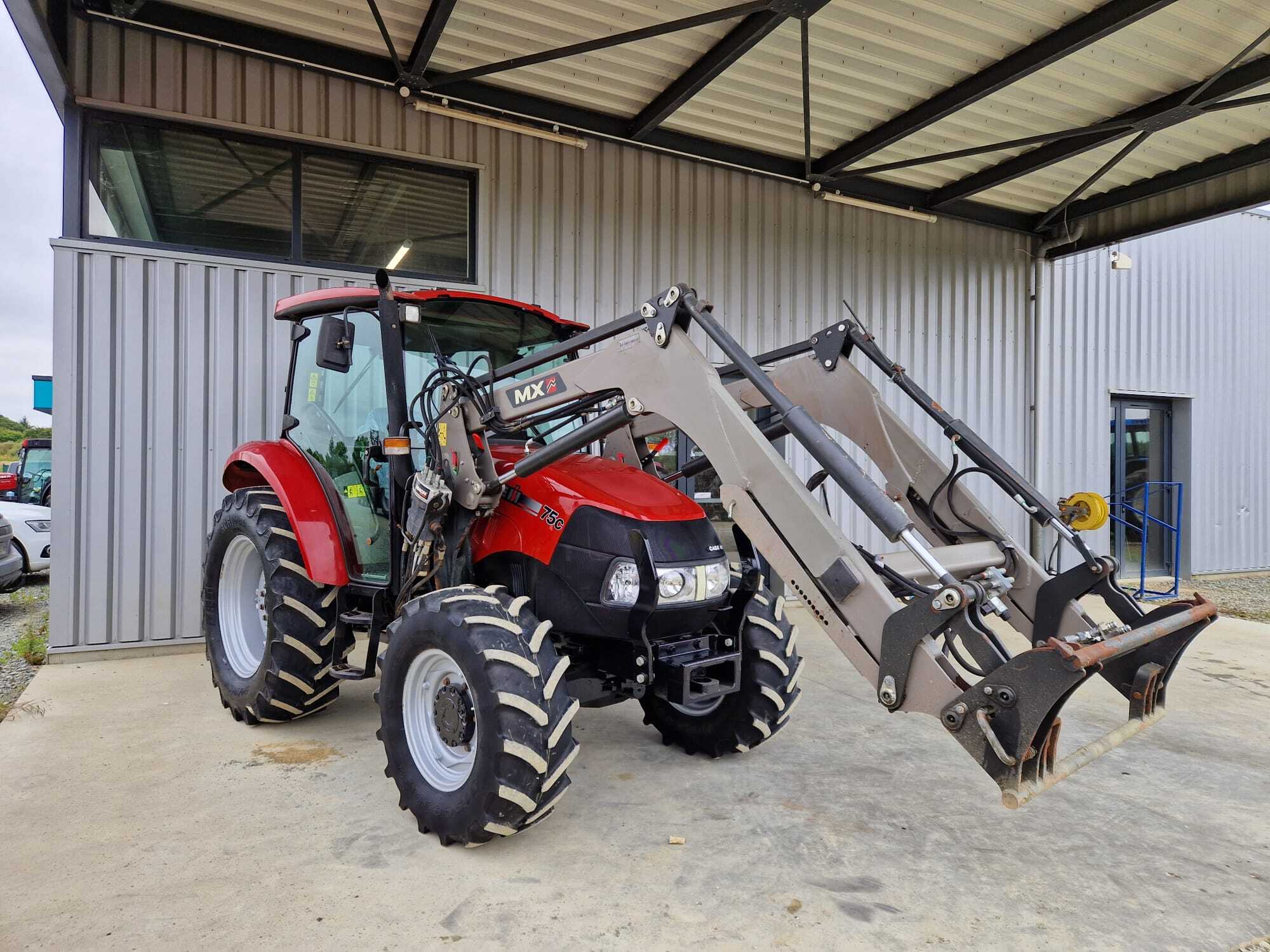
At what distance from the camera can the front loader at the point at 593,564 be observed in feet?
8.16

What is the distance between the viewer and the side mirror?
11.2ft

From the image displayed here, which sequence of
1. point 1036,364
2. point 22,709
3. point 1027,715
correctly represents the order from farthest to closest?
point 1036,364 < point 22,709 < point 1027,715

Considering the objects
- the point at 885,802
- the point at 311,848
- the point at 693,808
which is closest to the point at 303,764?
the point at 311,848

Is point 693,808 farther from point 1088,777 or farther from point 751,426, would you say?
point 1088,777

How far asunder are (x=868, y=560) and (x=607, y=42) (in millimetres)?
4139

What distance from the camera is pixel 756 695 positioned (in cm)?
350

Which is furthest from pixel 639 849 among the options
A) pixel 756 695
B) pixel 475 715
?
pixel 756 695

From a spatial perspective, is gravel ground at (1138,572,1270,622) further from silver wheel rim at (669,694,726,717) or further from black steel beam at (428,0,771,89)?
black steel beam at (428,0,771,89)

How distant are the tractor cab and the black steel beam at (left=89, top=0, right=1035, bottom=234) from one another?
2.73 metres

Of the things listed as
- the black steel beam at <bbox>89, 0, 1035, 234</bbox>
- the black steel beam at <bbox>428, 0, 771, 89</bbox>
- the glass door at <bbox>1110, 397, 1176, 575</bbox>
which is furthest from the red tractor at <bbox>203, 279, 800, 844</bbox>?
the glass door at <bbox>1110, 397, 1176, 575</bbox>

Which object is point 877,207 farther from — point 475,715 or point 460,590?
point 475,715

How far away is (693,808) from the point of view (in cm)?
319

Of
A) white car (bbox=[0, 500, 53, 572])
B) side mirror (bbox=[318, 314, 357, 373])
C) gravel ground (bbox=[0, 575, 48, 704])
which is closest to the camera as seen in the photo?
side mirror (bbox=[318, 314, 357, 373])

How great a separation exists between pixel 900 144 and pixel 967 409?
3080 millimetres
